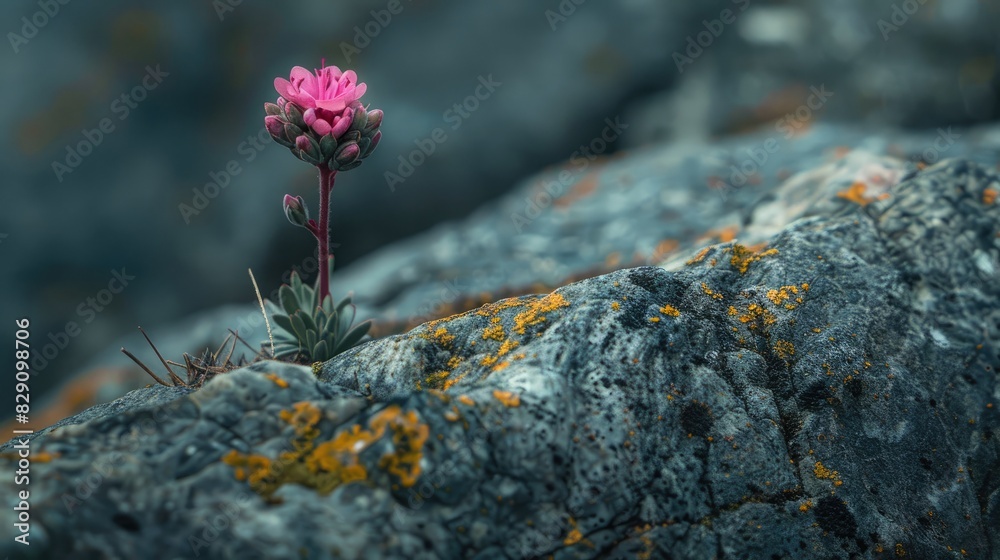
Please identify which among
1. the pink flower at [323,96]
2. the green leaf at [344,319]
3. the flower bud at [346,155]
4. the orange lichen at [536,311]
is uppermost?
the pink flower at [323,96]

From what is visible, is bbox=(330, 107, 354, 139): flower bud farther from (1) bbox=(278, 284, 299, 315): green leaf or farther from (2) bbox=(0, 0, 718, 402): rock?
(2) bbox=(0, 0, 718, 402): rock

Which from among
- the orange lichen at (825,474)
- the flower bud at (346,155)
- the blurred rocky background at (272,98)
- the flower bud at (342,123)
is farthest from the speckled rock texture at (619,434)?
the blurred rocky background at (272,98)

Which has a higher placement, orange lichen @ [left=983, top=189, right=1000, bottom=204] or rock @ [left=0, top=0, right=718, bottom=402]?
rock @ [left=0, top=0, right=718, bottom=402]

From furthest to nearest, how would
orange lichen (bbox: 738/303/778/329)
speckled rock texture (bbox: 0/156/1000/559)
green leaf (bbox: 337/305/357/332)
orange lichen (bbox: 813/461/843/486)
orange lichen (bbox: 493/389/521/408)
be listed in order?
1. green leaf (bbox: 337/305/357/332)
2. orange lichen (bbox: 738/303/778/329)
3. orange lichen (bbox: 813/461/843/486)
4. orange lichen (bbox: 493/389/521/408)
5. speckled rock texture (bbox: 0/156/1000/559)

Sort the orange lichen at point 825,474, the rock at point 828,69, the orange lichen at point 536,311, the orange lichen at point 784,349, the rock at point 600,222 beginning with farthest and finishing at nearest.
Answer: the rock at point 828,69
the rock at point 600,222
the orange lichen at point 784,349
the orange lichen at point 536,311
the orange lichen at point 825,474

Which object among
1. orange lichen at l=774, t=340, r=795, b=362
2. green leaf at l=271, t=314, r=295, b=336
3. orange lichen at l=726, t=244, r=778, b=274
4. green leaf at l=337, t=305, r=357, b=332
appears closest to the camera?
orange lichen at l=774, t=340, r=795, b=362

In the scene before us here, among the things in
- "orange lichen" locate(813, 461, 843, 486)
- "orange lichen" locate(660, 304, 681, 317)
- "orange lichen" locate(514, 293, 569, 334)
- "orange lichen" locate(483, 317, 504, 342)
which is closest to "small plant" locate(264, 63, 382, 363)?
"orange lichen" locate(483, 317, 504, 342)

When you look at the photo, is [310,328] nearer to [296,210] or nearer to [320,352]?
[320,352]

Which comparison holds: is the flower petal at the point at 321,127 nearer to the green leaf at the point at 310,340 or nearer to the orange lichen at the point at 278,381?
the green leaf at the point at 310,340
